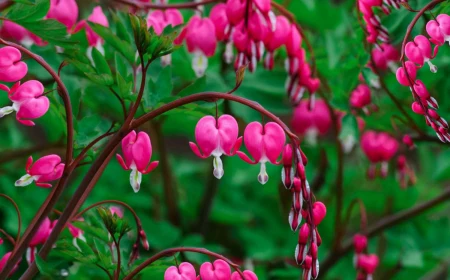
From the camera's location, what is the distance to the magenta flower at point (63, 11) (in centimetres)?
101

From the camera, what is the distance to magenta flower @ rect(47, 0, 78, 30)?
3.32ft

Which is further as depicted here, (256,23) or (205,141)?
(256,23)

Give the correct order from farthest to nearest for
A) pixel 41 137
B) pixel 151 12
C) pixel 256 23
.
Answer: pixel 41 137 < pixel 151 12 < pixel 256 23

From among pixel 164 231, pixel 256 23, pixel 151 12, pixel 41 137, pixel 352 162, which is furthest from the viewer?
pixel 41 137

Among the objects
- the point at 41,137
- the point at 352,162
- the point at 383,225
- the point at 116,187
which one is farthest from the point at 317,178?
the point at 41,137

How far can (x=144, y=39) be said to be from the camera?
2.45 feet

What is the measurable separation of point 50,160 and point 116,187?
96 centimetres

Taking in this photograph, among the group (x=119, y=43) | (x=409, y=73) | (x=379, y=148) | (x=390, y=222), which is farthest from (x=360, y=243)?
(x=119, y=43)

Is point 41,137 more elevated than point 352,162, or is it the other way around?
point 352,162

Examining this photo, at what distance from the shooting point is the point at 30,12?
88 cm

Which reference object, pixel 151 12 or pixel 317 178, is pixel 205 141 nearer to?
pixel 151 12

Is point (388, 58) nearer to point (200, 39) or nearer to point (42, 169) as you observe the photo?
point (200, 39)

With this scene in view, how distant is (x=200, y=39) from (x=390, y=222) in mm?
577

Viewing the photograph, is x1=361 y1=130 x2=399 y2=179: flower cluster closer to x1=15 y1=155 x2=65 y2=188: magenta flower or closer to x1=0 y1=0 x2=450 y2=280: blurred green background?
x1=0 y1=0 x2=450 y2=280: blurred green background
